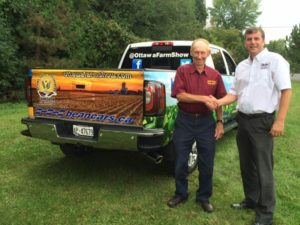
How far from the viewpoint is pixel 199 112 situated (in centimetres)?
418

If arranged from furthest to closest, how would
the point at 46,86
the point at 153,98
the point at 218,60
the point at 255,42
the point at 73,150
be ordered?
the point at 218,60
the point at 73,150
the point at 46,86
the point at 153,98
the point at 255,42

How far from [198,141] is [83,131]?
53.2 inches

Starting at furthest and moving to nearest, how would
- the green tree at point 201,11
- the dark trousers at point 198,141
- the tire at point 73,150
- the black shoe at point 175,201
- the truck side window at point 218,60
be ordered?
the green tree at point 201,11 < the truck side window at point 218,60 < the tire at point 73,150 < the black shoe at point 175,201 < the dark trousers at point 198,141

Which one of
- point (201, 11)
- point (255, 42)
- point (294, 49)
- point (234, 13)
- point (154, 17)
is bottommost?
point (294, 49)

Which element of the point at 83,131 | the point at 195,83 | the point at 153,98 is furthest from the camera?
the point at 83,131

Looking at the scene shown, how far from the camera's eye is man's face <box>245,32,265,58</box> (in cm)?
384

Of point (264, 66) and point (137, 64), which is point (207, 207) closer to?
point (264, 66)

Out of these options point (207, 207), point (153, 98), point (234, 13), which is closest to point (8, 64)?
point (153, 98)

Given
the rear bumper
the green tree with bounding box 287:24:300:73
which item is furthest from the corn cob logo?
the green tree with bounding box 287:24:300:73

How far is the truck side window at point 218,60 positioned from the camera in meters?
6.97

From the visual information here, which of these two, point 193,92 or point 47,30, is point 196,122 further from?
point 47,30

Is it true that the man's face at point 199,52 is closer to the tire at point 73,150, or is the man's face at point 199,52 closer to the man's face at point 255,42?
the man's face at point 255,42

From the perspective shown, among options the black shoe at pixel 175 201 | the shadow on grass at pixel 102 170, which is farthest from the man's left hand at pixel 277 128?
the shadow on grass at pixel 102 170

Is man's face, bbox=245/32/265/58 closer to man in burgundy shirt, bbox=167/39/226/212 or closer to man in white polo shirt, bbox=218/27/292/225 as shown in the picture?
man in white polo shirt, bbox=218/27/292/225
